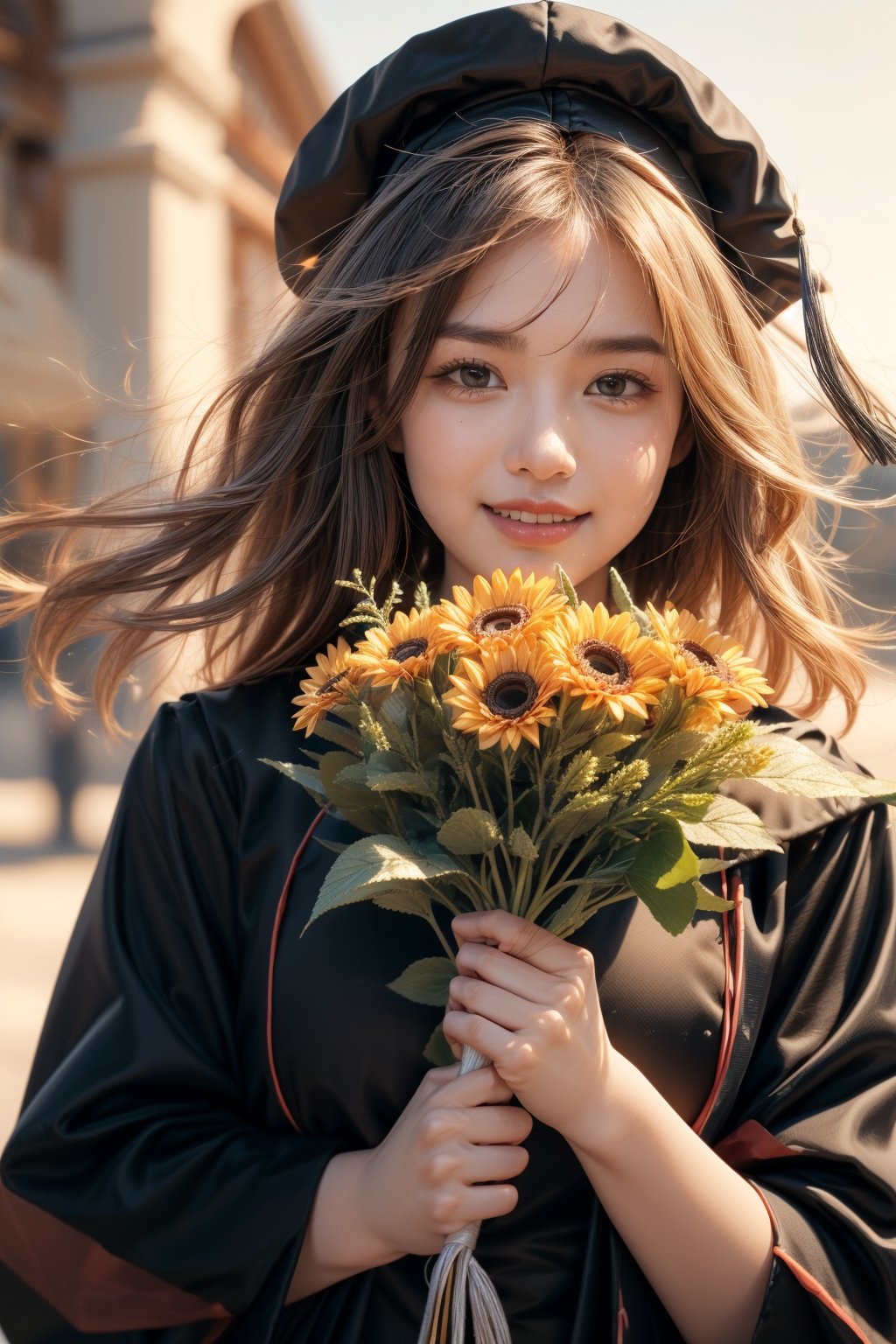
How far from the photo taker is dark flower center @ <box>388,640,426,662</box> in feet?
3.74

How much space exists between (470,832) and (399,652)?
166 mm

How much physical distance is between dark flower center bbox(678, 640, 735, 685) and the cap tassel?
0.52 metres

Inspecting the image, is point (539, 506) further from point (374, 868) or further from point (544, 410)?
point (374, 868)

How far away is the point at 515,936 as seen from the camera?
1.16 metres

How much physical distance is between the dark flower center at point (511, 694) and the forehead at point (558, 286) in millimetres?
516

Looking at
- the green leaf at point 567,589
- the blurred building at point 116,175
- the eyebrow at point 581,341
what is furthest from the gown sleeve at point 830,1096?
the blurred building at point 116,175

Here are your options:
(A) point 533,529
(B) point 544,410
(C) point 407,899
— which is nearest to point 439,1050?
(C) point 407,899

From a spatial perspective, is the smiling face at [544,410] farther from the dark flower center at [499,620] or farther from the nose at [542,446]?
the dark flower center at [499,620]

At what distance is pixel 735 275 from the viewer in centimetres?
166

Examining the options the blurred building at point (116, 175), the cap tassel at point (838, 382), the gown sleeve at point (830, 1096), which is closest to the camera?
the gown sleeve at point (830, 1096)

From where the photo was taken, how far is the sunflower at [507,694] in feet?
3.38

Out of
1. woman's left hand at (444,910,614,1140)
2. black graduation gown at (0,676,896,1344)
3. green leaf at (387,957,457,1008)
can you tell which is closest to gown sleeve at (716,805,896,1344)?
black graduation gown at (0,676,896,1344)

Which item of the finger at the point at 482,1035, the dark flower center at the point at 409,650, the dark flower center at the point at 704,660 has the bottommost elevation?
the finger at the point at 482,1035

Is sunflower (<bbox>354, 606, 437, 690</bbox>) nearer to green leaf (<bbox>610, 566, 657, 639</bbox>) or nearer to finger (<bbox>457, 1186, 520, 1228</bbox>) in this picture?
green leaf (<bbox>610, 566, 657, 639</bbox>)
